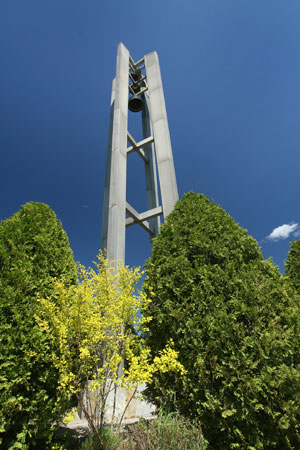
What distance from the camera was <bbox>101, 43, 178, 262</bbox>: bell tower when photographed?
868cm

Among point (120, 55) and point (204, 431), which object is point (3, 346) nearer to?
point (204, 431)

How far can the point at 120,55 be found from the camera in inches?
470

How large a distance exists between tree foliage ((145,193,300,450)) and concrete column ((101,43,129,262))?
3.16m

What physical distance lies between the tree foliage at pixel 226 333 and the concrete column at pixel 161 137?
12.0 feet

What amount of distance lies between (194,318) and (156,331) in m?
1.02

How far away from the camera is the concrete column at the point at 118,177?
823 cm

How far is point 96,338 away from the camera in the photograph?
145 inches

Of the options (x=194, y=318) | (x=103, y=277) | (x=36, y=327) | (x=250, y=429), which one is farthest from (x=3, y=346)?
(x=250, y=429)

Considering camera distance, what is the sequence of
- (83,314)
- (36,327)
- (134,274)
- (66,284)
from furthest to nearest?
(134,274) → (66,284) → (83,314) → (36,327)

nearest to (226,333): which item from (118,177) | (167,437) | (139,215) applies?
(167,437)

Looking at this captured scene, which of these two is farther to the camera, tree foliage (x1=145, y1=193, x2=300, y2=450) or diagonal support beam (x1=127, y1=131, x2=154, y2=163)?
diagonal support beam (x1=127, y1=131, x2=154, y2=163)

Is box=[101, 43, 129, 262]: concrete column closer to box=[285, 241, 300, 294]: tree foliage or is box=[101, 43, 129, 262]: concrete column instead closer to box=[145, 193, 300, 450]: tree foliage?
box=[145, 193, 300, 450]: tree foliage

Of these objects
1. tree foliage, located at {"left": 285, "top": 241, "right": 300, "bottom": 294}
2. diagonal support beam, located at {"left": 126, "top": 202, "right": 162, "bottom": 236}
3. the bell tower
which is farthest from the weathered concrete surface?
diagonal support beam, located at {"left": 126, "top": 202, "right": 162, "bottom": 236}

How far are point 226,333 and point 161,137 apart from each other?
843 centimetres
